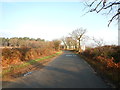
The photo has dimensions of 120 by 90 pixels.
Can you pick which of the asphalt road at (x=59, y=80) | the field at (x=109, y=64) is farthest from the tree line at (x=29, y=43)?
the asphalt road at (x=59, y=80)

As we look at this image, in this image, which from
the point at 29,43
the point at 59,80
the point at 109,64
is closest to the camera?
the point at 59,80

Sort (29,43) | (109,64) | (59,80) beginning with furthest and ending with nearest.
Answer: (29,43) → (109,64) → (59,80)

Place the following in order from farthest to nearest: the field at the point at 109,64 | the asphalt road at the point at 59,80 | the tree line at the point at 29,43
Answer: the tree line at the point at 29,43, the field at the point at 109,64, the asphalt road at the point at 59,80

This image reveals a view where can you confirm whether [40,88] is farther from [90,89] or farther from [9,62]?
[9,62]

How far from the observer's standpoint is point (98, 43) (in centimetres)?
3009

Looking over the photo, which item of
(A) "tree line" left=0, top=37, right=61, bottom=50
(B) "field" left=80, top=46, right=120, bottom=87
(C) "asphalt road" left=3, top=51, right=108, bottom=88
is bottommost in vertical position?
(C) "asphalt road" left=3, top=51, right=108, bottom=88

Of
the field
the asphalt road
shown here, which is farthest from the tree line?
the asphalt road

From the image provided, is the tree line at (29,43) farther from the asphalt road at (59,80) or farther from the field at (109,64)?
the asphalt road at (59,80)

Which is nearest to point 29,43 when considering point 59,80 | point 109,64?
point 109,64

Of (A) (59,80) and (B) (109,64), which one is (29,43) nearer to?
(B) (109,64)

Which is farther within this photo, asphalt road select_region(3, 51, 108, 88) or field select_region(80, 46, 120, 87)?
field select_region(80, 46, 120, 87)

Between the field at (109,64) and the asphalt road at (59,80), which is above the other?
the field at (109,64)

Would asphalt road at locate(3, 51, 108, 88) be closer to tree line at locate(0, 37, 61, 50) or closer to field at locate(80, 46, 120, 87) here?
field at locate(80, 46, 120, 87)

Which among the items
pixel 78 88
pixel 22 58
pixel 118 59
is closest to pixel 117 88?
pixel 78 88
